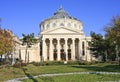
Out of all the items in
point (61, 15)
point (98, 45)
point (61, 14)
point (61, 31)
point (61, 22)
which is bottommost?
point (98, 45)

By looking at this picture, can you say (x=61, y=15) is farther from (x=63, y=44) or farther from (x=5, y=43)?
(x=5, y=43)

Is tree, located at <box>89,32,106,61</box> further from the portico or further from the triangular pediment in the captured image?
the portico

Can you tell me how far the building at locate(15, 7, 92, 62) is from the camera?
291 ft

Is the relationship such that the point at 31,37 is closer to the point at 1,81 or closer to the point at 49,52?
the point at 49,52

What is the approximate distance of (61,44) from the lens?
93.9m

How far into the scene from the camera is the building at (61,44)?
291 feet

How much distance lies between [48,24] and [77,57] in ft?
62.1

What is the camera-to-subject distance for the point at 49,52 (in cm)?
8950

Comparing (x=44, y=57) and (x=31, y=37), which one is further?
(x=44, y=57)

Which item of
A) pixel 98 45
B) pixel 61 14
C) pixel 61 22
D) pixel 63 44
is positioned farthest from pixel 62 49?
pixel 98 45

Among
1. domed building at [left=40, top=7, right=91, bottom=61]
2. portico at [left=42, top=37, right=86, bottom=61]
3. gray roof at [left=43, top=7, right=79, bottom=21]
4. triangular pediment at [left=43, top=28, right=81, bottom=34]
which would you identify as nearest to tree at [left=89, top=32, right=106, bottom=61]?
triangular pediment at [left=43, top=28, right=81, bottom=34]

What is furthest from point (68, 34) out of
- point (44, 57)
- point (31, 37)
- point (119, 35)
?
point (119, 35)

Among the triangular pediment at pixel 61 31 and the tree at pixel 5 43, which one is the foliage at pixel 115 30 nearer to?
the tree at pixel 5 43

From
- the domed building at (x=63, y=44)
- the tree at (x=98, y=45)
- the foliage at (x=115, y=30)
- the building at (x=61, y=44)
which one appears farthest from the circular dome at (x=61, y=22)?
the foliage at (x=115, y=30)
